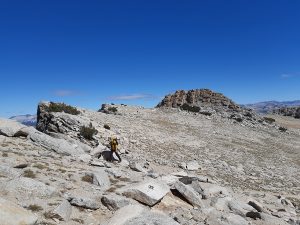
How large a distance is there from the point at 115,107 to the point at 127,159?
93.6ft

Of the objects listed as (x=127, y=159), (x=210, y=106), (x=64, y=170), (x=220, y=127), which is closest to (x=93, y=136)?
(x=127, y=159)

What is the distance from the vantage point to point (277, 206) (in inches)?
974

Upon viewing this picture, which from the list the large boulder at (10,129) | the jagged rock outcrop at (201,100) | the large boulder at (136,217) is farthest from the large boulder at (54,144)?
the jagged rock outcrop at (201,100)

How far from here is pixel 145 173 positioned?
84.3 feet

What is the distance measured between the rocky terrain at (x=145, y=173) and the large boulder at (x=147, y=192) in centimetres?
5

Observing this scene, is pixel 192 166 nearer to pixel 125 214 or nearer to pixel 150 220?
pixel 125 214

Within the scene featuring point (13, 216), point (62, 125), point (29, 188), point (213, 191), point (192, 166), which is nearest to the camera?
point (13, 216)

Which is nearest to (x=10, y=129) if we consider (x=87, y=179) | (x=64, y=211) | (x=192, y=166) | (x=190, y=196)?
(x=87, y=179)

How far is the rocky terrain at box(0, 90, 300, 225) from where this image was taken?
15.9 metres

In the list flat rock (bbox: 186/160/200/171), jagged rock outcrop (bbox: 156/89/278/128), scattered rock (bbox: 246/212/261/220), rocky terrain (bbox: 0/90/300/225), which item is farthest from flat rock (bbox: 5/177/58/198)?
jagged rock outcrop (bbox: 156/89/278/128)

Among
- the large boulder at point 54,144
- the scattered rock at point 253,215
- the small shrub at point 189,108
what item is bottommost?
the scattered rock at point 253,215

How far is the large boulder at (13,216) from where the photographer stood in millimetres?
12047

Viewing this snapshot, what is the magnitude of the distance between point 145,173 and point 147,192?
8.03 metres

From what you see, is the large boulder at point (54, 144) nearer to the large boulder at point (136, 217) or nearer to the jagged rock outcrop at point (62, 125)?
the jagged rock outcrop at point (62, 125)
